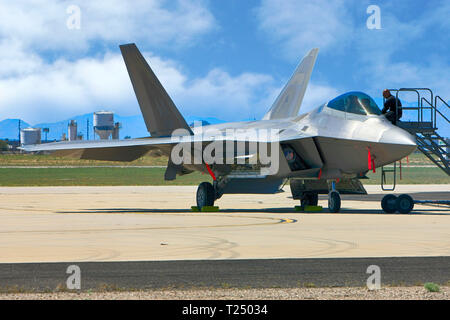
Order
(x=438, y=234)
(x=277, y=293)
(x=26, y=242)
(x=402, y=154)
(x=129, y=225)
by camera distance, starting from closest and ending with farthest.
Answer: (x=277, y=293) → (x=26, y=242) → (x=438, y=234) → (x=129, y=225) → (x=402, y=154)

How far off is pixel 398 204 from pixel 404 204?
0.54 feet

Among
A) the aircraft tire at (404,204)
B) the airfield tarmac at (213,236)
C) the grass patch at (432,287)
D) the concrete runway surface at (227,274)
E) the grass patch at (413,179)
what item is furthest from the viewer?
the grass patch at (413,179)

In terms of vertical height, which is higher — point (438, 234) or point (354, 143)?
point (354, 143)

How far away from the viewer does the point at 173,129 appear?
2255cm

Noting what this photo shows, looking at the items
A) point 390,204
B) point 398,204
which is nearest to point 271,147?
point 390,204

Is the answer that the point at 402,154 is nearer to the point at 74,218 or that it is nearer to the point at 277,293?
the point at 74,218

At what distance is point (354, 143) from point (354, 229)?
14.6 feet

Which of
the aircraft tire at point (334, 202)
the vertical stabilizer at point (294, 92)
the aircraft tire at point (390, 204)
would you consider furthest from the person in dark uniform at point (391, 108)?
the vertical stabilizer at point (294, 92)

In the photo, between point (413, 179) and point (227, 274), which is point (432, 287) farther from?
point (413, 179)

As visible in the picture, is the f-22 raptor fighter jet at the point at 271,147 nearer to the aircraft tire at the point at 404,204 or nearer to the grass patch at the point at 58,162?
the aircraft tire at the point at 404,204

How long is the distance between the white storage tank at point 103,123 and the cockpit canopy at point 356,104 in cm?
13827

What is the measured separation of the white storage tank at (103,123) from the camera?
154 m

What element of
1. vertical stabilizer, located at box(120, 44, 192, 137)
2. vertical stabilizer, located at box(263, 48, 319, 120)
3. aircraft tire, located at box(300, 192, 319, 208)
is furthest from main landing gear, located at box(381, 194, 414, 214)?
vertical stabilizer, located at box(263, 48, 319, 120)
